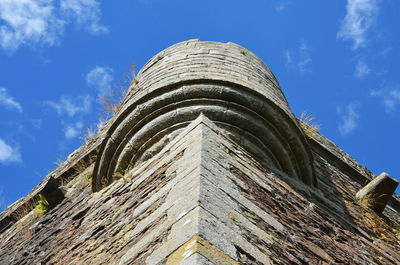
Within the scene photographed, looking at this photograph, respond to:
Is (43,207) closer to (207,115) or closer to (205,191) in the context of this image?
(207,115)

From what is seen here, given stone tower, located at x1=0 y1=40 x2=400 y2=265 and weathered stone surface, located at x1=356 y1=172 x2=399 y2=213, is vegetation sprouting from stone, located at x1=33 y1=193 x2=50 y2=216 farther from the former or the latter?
weathered stone surface, located at x1=356 y1=172 x2=399 y2=213

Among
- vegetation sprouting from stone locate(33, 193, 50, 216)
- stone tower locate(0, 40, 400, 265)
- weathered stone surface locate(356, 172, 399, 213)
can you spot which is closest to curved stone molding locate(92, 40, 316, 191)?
stone tower locate(0, 40, 400, 265)

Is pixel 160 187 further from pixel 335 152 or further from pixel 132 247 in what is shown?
pixel 335 152

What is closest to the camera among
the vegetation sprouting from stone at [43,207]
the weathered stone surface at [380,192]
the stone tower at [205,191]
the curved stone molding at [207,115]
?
the stone tower at [205,191]

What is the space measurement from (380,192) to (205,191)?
3.89 meters

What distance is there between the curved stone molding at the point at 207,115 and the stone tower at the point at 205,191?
12 mm

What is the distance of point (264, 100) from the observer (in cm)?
493

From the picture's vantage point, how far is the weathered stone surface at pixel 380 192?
20.4ft

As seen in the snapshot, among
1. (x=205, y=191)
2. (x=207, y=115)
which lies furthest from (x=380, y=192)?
(x=205, y=191)

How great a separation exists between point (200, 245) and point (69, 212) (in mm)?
3074

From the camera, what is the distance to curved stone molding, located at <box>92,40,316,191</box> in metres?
4.67

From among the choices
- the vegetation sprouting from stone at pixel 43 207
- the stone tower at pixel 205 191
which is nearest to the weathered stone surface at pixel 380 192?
the stone tower at pixel 205 191

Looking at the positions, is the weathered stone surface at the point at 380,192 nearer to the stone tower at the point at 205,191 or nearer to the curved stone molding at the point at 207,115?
the stone tower at the point at 205,191

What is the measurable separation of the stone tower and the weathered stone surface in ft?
0.04
